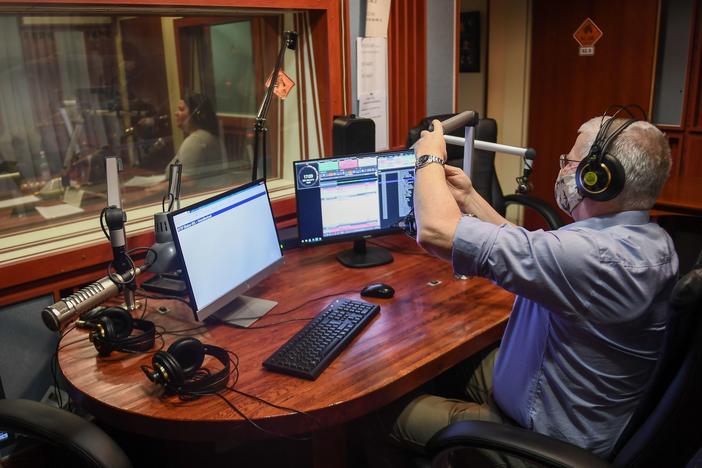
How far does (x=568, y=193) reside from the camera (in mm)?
1568

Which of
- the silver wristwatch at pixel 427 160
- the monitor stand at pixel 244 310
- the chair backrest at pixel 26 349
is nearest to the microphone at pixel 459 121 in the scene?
the silver wristwatch at pixel 427 160

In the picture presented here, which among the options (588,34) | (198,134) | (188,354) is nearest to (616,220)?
(188,354)

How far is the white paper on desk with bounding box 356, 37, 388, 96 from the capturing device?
9.66 feet

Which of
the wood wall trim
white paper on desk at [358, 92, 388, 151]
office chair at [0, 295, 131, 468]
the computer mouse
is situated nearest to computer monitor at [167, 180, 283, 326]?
the computer mouse

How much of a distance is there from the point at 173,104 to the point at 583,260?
2505 millimetres

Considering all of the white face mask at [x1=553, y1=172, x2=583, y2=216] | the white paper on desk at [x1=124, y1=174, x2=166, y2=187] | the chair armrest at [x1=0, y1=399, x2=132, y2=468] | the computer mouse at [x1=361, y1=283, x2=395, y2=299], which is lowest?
the chair armrest at [x1=0, y1=399, x2=132, y2=468]

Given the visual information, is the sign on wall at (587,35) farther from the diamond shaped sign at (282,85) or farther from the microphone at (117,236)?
the microphone at (117,236)

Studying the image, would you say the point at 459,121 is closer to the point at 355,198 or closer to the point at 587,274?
the point at 355,198

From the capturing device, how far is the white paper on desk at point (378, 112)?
3021 mm

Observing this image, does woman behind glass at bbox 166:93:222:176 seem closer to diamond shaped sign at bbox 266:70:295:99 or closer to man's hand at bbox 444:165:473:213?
diamond shaped sign at bbox 266:70:295:99

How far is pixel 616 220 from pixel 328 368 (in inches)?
30.0

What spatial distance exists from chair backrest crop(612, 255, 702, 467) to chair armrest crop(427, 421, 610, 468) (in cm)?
9

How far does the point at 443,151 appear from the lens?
5.55 feet

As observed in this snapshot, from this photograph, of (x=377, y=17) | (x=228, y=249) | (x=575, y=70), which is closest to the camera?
(x=228, y=249)
